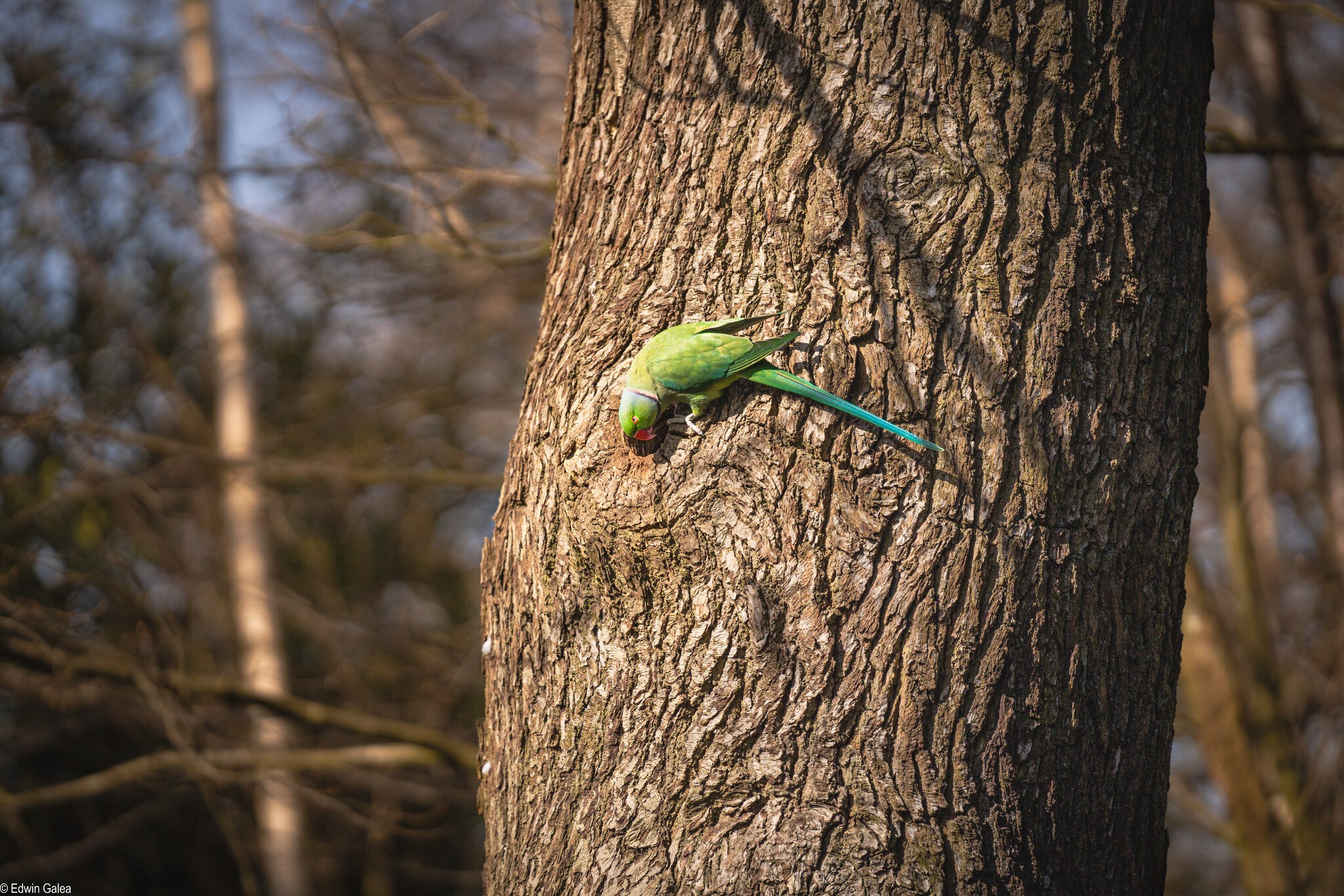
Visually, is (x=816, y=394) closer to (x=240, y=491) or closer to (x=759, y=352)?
(x=759, y=352)

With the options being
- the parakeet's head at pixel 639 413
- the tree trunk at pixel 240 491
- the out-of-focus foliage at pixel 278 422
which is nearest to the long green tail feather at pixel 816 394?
the parakeet's head at pixel 639 413

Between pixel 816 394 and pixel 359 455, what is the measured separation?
3.57m

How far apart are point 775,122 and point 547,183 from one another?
2.26 m

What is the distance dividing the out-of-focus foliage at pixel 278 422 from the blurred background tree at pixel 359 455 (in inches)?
1.3

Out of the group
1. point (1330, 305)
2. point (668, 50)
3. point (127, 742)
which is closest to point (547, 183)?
point (668, 50)

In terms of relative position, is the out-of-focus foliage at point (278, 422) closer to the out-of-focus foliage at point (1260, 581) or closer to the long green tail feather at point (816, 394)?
the long green tail feather at point (816, 394)

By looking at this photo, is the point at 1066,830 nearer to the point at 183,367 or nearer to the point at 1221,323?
the point at 1221,323

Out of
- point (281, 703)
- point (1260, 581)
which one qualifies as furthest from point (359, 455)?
point (1260, 581)

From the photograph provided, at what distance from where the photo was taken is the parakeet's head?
136 cm

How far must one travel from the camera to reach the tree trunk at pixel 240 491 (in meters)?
5.11

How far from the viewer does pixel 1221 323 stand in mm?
3805

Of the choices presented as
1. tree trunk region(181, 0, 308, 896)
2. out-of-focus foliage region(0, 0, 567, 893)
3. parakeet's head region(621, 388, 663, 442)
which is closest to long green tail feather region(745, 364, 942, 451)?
parakeet's head region(621, 388, 663, 442)

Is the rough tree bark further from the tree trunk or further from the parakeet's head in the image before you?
the tree trunk

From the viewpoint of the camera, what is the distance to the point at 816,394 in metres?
1.34
